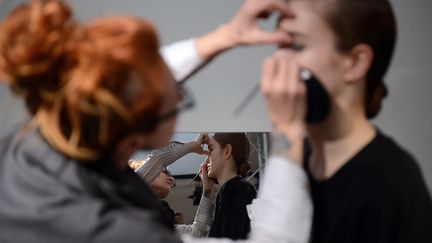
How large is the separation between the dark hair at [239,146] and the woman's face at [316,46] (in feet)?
2.74

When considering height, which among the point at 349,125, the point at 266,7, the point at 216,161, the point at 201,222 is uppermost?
the point at 266,7

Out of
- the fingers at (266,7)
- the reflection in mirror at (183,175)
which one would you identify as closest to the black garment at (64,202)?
the fingers at (266,7)

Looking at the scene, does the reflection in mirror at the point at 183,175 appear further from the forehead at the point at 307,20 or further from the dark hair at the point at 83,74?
the dark hair at the point at 83,74

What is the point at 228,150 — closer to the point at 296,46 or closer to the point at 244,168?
the point at 244,168

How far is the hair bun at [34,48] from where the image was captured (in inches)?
22.8

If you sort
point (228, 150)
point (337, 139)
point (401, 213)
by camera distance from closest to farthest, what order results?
1. point (401, 213)
2. point (337, 139)
3. point (228, 150)

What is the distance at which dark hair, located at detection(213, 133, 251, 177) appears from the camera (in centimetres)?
162

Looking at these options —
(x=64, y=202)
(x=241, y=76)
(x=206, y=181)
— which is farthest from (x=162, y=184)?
(x=64, y=202)

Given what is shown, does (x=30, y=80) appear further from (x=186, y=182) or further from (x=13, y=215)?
(x=186, y=182)

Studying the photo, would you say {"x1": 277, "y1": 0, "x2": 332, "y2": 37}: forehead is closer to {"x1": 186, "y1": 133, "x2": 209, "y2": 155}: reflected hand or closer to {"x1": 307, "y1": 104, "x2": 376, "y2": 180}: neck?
{"x1": 307, "y1": 104, "x2": 376, "y2": 180}: neck

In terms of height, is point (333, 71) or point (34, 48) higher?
point (34, 48)

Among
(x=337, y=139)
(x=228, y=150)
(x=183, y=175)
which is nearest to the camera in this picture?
(x=337, y=139)

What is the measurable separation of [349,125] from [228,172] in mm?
1086

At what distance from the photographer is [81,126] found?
59cm
